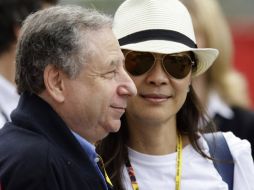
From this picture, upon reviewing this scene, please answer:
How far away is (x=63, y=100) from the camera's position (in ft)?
10.6

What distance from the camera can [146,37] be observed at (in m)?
3.78

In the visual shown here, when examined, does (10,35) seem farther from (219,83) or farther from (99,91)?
(99,91)

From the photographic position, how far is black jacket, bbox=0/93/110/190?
3.01m

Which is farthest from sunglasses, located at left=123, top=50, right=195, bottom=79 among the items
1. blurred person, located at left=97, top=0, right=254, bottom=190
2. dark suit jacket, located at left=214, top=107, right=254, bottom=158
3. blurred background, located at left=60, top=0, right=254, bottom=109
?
blurred background, located at left=60, top=0, right=254, bottom=109

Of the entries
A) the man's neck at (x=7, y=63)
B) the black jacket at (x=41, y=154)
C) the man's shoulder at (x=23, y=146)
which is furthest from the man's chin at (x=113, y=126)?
the man's neck at (x=7, y=63)

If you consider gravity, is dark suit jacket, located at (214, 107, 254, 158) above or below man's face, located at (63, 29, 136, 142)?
below

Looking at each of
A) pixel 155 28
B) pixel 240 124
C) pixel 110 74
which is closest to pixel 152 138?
pixel 155 28

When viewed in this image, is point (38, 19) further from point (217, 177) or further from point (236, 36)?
point (236, 36)

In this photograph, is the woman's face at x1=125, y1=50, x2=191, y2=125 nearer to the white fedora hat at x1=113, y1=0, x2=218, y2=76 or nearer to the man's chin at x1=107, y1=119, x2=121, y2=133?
the white fedora hat at x1=113, y1=0, x2=218, y2=76

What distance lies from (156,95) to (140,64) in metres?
0.16

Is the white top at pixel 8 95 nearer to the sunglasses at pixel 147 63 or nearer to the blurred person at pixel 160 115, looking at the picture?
the blurred person at pixel 160 115

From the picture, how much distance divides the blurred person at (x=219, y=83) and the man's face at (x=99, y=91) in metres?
2.68

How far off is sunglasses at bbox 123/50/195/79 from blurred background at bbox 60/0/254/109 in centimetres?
556

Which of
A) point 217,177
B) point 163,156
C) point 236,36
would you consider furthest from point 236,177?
point 236,36
